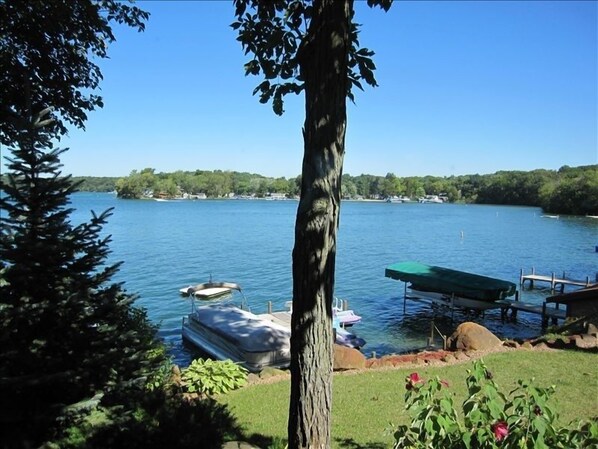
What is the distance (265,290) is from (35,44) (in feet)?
81.6

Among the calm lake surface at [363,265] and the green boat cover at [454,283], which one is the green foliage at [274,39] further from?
the green boat cover at [454,283]

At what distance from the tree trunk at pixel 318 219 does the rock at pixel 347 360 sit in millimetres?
6815

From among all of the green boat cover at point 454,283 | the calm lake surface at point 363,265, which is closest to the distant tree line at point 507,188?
the calm lake surface at point 363,265

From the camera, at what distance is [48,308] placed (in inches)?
168

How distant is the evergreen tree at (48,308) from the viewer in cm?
395

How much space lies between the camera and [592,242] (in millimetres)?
63188

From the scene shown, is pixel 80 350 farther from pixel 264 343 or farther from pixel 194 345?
pixel 194 345

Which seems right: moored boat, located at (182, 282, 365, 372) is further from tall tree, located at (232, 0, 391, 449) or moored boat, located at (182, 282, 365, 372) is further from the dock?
the dock

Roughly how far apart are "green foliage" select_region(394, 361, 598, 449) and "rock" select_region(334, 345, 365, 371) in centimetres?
670

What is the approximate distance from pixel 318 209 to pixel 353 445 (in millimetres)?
3815

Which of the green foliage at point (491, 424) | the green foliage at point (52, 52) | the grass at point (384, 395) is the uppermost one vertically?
the green foliage at point (52, 52)

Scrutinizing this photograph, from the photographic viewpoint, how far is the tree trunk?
2902mm

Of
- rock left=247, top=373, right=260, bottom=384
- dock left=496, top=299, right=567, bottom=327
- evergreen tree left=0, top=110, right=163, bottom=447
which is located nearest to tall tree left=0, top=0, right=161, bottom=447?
evergreen tree left=0, top=110, right=163, bottom=447

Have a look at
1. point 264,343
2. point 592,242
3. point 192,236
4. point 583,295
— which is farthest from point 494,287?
point 592,242
